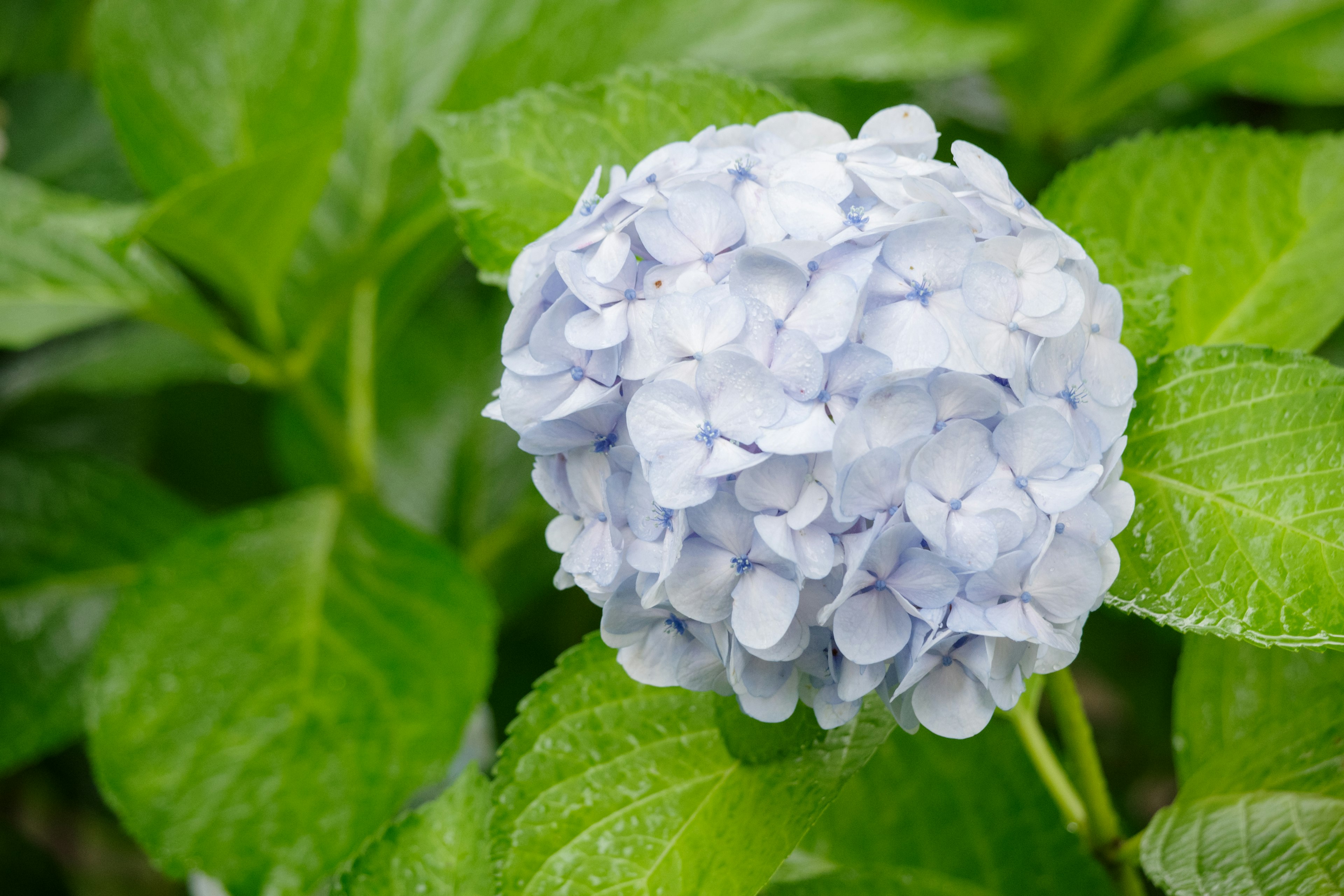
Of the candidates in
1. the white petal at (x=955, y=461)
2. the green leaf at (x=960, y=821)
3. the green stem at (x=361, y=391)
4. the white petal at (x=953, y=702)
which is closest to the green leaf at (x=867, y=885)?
the green leaf at (x=960, y=821)

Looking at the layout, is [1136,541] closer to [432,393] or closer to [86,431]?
[432,393]

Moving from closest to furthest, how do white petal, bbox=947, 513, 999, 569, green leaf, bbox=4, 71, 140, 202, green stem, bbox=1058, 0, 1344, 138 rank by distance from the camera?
white petal, bbox=947, 513, 999, 569 → green stem, bbox=1058, 0, 1344, 138 → green leaf, bbox=4, 71, 140, 202

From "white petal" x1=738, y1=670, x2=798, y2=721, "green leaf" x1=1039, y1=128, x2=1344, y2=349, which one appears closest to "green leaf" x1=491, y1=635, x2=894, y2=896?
"white petal" x1=738, y1=670, x2=798, y2=721

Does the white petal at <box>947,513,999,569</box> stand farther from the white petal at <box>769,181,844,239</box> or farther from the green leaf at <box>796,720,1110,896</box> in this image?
the green leaf at <box>796,720,1110,896</box>

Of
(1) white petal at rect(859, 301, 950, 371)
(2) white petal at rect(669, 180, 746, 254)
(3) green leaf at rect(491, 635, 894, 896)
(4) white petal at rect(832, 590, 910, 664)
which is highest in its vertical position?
(2) white petal at rect(669, 180, 746, 254)

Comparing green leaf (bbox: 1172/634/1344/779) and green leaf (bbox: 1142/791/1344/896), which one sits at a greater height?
green leaf (bbox: 1142/791/1344/896)

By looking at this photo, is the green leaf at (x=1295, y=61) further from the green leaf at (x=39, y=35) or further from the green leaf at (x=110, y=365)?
the green leaf at (x=39, y=35)

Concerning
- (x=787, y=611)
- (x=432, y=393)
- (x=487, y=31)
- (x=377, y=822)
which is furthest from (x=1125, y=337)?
(x=432, y=393)
